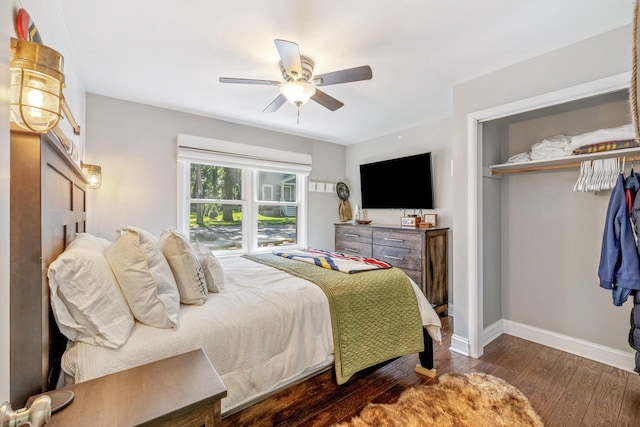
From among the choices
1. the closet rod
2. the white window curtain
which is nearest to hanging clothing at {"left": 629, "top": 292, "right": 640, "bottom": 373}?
the closet rod

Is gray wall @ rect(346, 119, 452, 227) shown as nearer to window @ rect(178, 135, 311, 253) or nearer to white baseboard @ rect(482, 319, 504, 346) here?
window @ rect(178, 135, 311, 253)

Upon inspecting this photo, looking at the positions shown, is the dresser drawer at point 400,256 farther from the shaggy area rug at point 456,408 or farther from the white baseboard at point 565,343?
the shaggy area rug at point 456,408

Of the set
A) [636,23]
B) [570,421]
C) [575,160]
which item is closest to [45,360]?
[636,23]

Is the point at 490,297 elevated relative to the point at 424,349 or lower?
elevated

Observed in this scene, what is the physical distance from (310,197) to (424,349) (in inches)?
114

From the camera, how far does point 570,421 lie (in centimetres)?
170

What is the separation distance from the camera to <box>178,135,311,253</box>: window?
3498 mm

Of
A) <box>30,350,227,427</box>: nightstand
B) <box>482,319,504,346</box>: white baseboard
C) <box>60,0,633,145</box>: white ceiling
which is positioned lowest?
<box>482,319,504,346</box>: white baseboard

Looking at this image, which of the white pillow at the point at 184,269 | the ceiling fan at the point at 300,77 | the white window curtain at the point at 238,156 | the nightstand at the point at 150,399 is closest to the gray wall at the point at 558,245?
the ceiling fan at the point at 300,77

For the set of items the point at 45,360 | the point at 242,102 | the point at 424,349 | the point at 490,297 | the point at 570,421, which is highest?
the point at 242,102

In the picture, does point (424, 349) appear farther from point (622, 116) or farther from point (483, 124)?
point (622, 116)

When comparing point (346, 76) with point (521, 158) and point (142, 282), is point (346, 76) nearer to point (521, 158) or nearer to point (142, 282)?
point (142, 282)

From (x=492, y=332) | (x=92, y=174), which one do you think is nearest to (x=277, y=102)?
(x=92, y=174)

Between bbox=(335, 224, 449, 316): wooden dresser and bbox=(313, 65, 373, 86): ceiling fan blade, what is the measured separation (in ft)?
6.51
